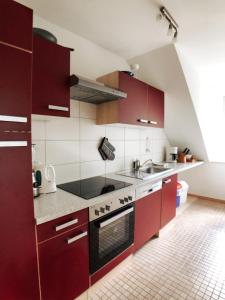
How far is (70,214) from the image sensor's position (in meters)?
1.12

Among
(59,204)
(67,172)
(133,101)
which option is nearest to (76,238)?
(59,204)

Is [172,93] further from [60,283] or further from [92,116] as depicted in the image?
[60,283]

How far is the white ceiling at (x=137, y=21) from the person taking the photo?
134 centimetres

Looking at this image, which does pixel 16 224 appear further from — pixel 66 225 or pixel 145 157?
pixel 145 157

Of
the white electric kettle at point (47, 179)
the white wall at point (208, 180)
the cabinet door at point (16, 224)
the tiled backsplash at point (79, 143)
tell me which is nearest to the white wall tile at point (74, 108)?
the tiled backsplash at point (79, 143)

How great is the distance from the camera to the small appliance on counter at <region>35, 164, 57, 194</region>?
1.30 meters

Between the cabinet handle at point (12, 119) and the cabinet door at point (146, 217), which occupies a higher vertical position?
the cabinet handle at point (12, 119)

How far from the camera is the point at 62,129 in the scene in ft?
5.33

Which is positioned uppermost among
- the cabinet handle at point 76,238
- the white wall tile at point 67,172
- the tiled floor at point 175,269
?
the white wall tile at point 67,172

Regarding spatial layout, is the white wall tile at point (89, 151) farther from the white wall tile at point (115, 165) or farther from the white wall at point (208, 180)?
the white wall at point (208, 180)

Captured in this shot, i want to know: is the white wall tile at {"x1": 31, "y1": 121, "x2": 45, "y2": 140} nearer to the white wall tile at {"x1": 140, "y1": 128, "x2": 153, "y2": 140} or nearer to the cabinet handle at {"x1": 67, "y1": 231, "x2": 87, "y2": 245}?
the cabinet handle at {"x1": 67, "y1": 231, "x2": 87, "y2": 245}

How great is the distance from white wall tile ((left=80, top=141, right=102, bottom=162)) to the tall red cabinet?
92cm

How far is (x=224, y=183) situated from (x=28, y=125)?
147 inches

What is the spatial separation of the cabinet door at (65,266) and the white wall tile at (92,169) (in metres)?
0.72
